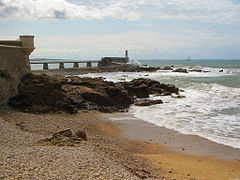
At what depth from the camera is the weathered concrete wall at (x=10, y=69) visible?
10.9m

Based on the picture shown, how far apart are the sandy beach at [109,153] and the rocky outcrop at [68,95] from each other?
79 cm

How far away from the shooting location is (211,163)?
714cm

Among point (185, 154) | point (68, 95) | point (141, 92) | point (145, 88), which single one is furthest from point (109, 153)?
point (145, 88)

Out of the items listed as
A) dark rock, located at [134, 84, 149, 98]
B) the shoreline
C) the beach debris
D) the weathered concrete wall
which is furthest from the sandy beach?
dark rock, located at [134, 84, 149, 98]

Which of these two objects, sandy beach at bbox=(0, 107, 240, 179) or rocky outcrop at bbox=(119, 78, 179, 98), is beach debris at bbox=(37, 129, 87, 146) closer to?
sandy beach at bbox=(0, 107, 240, 179)

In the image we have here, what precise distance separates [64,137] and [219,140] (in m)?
5.05

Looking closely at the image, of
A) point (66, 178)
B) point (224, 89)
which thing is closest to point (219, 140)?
point (66, 178)

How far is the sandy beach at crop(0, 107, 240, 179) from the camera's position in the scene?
16.4 feet

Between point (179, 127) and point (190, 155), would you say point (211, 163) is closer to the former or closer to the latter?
point (190, 155)

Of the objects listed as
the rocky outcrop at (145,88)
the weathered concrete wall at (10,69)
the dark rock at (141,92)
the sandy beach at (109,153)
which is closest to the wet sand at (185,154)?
the sandy beach at (109,153)

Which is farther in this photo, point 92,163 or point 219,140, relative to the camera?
point 219,140

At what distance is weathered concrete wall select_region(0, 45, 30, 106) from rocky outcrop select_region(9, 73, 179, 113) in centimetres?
28

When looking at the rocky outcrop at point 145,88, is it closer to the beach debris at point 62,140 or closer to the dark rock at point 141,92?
the dark rock at point 141,92

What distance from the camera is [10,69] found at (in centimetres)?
1148
